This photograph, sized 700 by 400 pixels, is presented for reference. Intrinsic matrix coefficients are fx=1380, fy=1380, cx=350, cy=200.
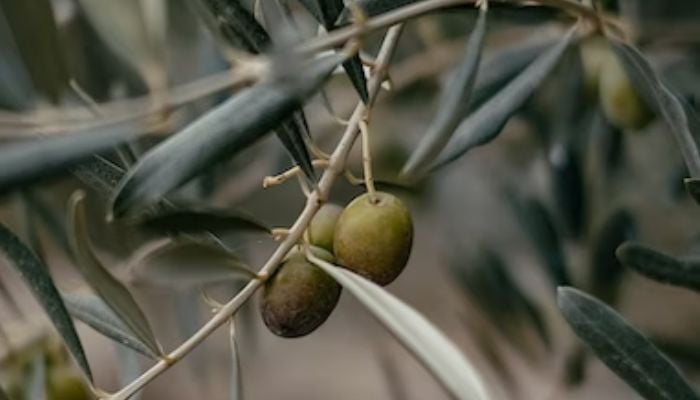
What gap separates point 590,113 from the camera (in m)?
1.03

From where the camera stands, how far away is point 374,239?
562 millimetres

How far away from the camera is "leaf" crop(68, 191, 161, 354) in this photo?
1.57 feet

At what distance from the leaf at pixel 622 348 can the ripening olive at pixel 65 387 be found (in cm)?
31

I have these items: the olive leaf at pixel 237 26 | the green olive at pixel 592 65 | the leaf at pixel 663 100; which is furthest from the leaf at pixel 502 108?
the green olive at pixel 592 65

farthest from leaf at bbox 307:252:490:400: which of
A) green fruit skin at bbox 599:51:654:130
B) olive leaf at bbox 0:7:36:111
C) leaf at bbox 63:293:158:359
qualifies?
green fruit skin at bbox 599:51:654:130

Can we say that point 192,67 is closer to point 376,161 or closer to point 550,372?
point 376,161

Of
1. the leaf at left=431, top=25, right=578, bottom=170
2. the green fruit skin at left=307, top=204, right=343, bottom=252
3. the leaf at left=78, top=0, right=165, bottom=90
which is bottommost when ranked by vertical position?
the leaf at left=431, top=25, right=578, bottom=170

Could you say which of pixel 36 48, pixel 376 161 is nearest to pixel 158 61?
pixel 36 48

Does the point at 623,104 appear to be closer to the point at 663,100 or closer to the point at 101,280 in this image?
the point at 663,100

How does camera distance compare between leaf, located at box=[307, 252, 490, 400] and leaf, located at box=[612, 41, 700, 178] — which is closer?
leaf, located at box=[307, 252, 490, 400]

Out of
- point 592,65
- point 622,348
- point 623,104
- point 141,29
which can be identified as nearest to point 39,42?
point 141,29

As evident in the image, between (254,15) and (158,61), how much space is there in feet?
0.37

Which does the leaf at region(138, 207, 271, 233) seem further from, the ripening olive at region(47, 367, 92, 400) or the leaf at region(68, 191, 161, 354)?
the ripening olive at region(47, 367, 92, 400)

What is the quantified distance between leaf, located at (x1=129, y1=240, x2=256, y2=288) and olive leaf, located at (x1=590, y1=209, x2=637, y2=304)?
541 millimetres
